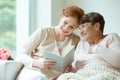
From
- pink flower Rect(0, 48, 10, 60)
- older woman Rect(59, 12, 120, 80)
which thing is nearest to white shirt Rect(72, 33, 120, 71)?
older woman Rect(59, 12, 120, 80)

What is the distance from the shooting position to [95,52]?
6.41ft

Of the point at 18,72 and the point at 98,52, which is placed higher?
the point at 98,52

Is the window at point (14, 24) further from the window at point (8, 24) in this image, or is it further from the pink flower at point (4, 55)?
the pink flower at point (4, 55)

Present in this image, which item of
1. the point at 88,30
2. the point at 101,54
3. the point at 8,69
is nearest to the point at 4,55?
the point at 8,69

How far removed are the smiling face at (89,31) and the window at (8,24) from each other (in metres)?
1.16

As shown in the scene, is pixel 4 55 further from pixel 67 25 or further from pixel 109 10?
pixel 109 10

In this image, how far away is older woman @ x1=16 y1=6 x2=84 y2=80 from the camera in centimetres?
207

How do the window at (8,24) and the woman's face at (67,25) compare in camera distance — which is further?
the window at (8,24)

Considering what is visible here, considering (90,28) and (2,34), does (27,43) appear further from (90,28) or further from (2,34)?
(2,34)

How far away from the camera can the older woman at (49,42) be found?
2074 mm

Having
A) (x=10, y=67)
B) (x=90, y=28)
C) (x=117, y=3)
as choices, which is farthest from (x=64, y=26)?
(x=117, y=3)

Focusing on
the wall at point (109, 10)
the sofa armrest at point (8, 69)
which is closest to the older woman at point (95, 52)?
the sofa armrest at point (8, 69)

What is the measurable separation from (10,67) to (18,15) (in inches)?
40.1

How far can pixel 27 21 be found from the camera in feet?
9.68
